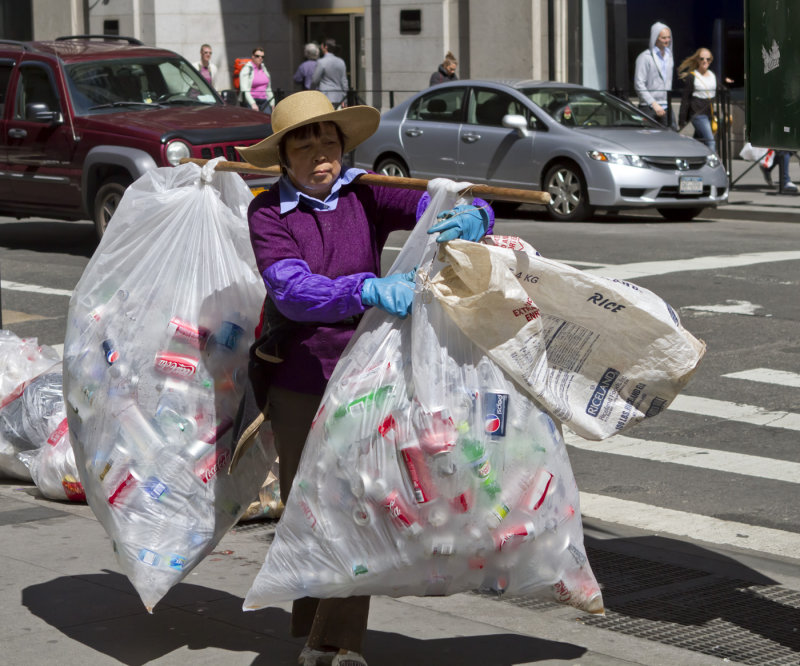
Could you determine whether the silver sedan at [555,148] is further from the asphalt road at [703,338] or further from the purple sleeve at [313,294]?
the purple sleeve at [313,294]

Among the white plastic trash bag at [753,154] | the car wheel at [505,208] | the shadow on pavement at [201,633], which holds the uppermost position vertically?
the white plastic trash bag at [753,154]

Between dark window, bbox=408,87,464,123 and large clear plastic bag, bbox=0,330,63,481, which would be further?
dark window, bbox=408,87,464,123

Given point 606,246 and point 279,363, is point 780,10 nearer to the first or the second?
point 279,363

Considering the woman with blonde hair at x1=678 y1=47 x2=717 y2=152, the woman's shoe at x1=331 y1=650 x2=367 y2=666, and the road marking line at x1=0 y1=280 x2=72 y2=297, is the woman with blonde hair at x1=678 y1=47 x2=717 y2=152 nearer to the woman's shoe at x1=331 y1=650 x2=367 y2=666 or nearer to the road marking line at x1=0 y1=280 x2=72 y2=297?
the road marking line at x1=0 y1=280 x2=72 y2=297

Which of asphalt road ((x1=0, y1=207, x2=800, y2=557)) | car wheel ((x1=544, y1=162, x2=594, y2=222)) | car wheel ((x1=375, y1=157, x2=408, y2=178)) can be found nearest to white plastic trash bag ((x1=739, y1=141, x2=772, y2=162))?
asphalt road ((x1=0, y1=207, x2=800, y2=557))

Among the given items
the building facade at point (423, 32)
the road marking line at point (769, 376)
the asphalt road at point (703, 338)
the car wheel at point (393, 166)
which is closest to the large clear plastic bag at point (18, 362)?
the asphalt road at point (703, 338)

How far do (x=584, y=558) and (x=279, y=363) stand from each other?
1.05m

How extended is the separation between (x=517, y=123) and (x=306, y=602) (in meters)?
13.2

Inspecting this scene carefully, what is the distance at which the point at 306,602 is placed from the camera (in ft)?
14.5

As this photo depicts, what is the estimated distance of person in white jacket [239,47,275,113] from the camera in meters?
24.8

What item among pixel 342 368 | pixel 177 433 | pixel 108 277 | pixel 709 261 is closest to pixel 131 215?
pixel 108 277

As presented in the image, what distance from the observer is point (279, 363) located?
4270 millimetres

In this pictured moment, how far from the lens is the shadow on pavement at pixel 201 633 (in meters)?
4.37

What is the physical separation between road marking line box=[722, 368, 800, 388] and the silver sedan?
24.9 ft
